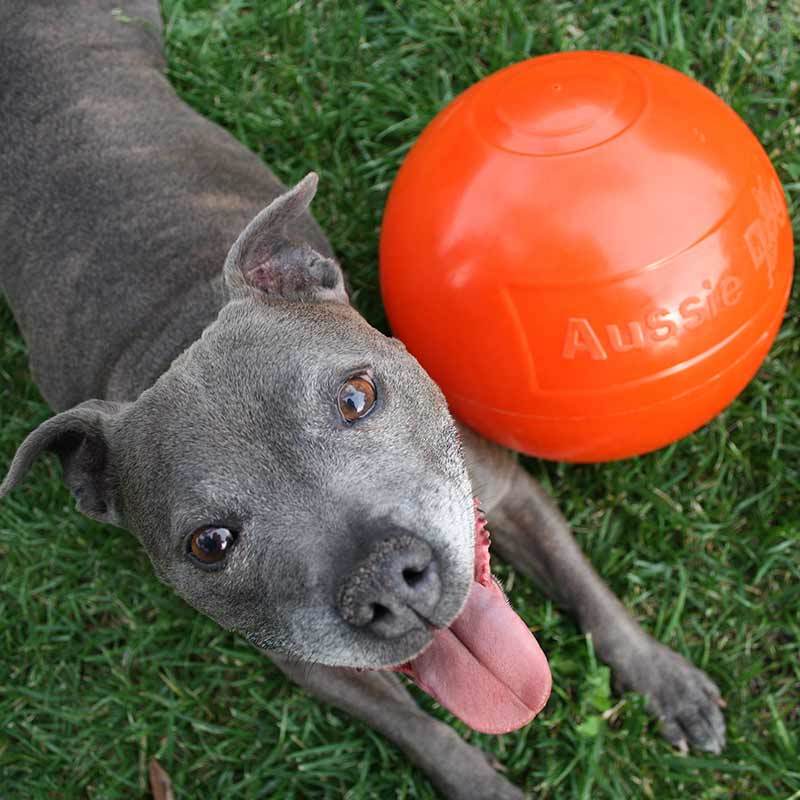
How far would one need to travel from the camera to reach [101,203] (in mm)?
5008

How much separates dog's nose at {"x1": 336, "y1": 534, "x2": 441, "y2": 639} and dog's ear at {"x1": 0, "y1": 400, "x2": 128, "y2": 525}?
4.40ft

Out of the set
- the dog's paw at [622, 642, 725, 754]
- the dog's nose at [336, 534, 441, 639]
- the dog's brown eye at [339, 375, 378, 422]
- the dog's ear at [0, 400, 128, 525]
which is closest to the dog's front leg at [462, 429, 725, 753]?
the dog's paw at [622, 642, 725, 754]

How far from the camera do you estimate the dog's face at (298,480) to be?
10.2ft

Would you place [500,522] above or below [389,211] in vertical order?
below

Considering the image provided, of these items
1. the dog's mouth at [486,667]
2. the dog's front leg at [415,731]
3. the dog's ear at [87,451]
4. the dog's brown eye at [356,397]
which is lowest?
the dog's front leg at [415,731]

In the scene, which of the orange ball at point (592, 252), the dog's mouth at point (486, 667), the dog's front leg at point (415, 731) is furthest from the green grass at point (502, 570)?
the dog's mouth at point (486, 667)

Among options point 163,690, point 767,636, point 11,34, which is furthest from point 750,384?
point 11,34

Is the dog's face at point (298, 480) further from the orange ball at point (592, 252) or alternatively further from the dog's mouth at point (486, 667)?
the orange ball at point (592, 252)

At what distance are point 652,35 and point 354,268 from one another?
228 centimetres

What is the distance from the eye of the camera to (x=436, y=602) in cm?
315

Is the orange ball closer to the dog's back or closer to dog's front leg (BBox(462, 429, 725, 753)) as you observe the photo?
dog's front leg (BBox(462, 429, 725, 753))

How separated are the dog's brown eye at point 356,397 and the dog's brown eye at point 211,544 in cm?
58

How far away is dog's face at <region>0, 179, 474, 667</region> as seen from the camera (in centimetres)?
312

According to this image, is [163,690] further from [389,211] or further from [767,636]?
[767,636]
